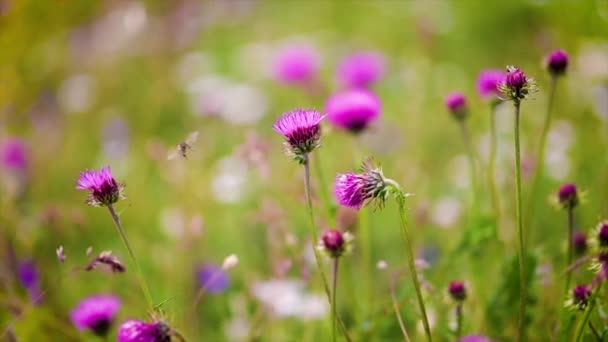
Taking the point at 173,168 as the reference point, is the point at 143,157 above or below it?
above

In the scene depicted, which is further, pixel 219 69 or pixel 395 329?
pixel 219 69

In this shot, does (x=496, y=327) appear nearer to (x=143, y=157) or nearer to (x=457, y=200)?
(x=457, y=200)

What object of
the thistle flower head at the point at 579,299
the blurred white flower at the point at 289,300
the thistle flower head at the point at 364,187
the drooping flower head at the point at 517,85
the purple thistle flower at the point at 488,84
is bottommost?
the thistle flower head at the point at 579,299

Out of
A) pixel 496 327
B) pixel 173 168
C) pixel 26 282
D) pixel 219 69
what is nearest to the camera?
pixel 496 327

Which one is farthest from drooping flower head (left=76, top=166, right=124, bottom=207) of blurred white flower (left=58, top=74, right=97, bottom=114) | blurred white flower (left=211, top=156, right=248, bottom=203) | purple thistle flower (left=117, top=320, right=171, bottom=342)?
blurred white flower (left=58, top=74, right=97, bottom=114)

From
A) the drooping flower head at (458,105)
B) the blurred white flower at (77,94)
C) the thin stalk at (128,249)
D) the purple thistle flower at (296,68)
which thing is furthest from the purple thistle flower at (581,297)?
the blurred white flower at (77,94)

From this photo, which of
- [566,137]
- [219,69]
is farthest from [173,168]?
[219,69]

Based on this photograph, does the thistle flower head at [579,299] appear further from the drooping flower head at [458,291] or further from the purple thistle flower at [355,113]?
the purple thistle flower at [355,113]
